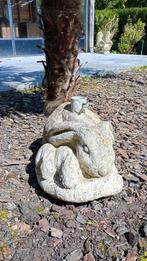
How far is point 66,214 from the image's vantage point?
2494 mm

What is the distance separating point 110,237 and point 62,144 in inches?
33.9

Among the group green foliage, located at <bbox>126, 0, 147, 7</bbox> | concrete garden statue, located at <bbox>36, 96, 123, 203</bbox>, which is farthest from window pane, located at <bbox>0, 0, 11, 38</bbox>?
green foliage, located at <bbox>126, 0, 147, 7</bbox>

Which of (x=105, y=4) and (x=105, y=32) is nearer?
(x=105, y=32)

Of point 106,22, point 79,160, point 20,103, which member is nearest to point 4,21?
point 106,22

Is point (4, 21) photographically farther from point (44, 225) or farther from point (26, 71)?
point (44, 225)

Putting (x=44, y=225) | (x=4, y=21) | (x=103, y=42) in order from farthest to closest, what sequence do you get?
(x=103, y=42), (x=4, y=21), (x=44, y=225)

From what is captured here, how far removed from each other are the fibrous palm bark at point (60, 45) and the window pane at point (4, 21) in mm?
7936

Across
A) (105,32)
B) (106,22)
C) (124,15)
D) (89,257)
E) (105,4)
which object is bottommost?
(89,257)

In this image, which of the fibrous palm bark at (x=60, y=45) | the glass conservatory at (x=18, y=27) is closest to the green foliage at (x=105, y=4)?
the glass conservatory at (x=18, y=27)

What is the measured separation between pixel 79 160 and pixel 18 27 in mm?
10158

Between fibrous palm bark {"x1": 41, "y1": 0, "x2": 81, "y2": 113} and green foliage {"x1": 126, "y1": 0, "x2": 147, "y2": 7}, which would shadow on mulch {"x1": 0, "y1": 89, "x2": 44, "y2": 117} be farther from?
green foliage {"x1": 126, "y1": 0, "x2": 147, "y2": 7}

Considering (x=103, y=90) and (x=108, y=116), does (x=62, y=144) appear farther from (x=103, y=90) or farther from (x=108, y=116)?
(x=103, y=90)

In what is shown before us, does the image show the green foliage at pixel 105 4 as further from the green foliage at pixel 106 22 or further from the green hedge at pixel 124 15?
the green foliage at pixel 106 22

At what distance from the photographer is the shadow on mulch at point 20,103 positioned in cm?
464
